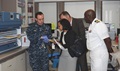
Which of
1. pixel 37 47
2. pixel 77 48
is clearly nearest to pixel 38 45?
pixel 37 47

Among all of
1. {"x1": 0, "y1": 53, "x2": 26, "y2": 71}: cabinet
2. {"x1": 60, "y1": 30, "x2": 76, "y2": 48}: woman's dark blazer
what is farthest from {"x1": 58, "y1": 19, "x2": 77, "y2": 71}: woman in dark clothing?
{"x1": 0, "y1": 53, "x2": 26, "y2": 71}: cabinet

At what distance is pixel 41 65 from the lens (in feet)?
11.0

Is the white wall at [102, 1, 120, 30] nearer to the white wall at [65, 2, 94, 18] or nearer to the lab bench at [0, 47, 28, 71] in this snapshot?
the white wall at [65, 2, 94, 18]

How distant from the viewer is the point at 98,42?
9.01 feet

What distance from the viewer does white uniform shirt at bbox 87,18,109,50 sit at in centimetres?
270

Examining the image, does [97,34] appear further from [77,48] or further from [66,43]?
[66,43]

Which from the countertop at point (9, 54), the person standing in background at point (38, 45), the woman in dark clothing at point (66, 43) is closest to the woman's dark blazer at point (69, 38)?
the woman in dark clothing at point (66, 43)

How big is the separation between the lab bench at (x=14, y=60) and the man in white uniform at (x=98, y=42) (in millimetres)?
1126

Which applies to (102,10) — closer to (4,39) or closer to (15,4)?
(15,4)

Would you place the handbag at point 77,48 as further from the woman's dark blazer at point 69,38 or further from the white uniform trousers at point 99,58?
the white uniform trousers at point 99,58

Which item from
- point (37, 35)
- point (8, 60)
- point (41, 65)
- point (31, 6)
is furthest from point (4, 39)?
point (31, 6)

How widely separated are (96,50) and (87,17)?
49 centimetres

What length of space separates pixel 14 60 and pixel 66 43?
822mm

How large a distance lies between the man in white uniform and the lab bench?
3.69ft
